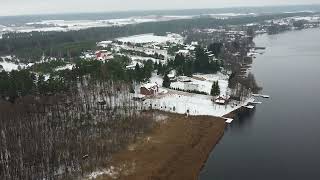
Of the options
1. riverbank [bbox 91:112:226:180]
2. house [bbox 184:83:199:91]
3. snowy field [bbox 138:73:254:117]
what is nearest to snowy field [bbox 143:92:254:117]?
snowy field [bbox 138:73:254:117]

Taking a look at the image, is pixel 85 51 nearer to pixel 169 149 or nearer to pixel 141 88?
pixel 141 88

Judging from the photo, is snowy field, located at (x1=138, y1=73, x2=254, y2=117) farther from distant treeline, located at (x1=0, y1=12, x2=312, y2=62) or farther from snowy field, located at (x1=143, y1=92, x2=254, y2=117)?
distant treeline, located at (x1=0, y1=12, x2=312, y2=62)

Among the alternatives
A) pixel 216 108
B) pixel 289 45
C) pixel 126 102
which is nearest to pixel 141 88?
pixel 126 102

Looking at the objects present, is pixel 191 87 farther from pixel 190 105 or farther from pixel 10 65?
pixel 10 65

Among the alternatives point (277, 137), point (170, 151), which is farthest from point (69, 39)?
point (277, 137)

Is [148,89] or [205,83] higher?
[148,89]
